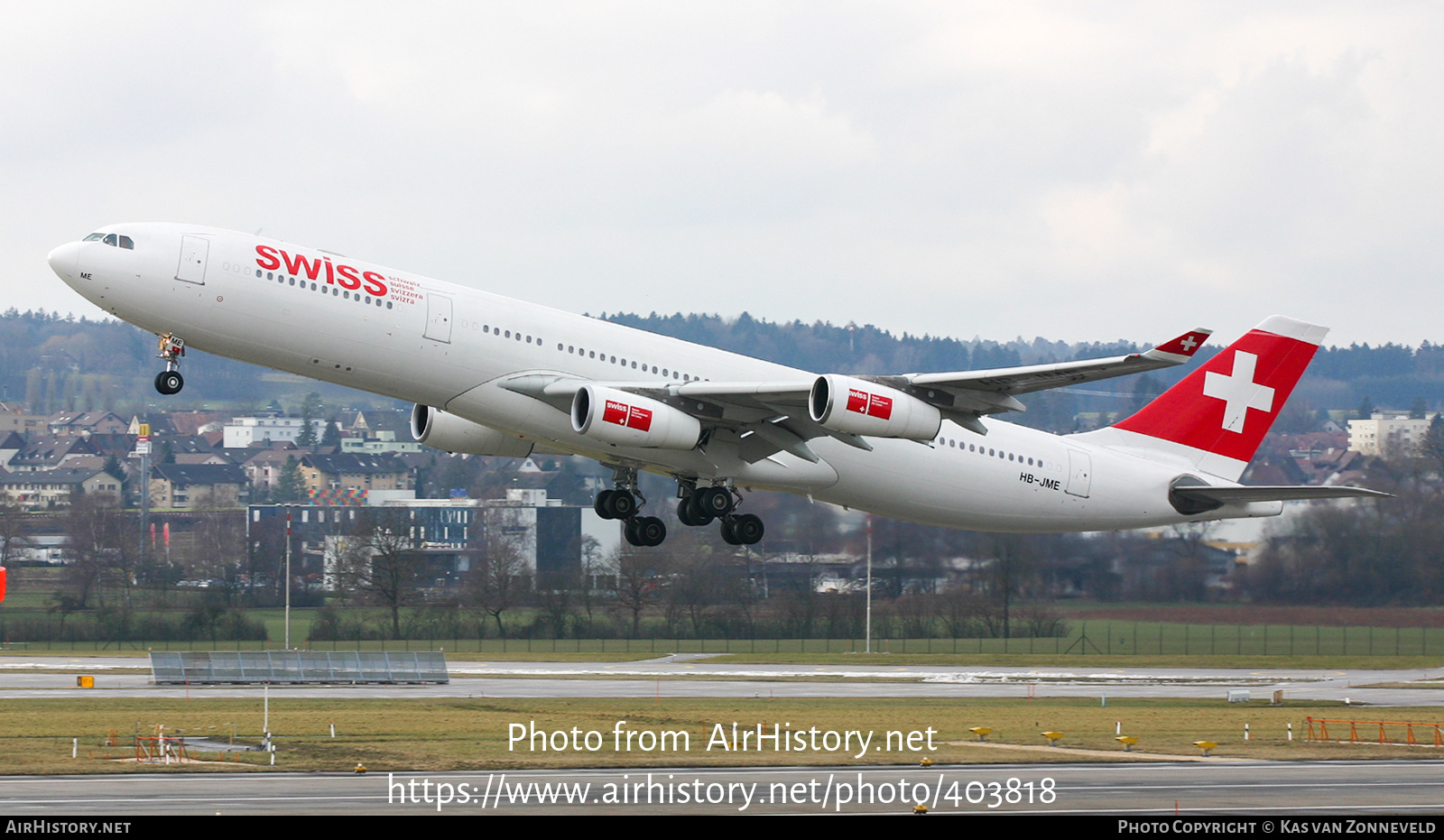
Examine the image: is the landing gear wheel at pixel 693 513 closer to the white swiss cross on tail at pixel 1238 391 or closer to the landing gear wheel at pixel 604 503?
the landing gear wheel at pixel 604 503

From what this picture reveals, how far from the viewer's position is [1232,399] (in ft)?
142

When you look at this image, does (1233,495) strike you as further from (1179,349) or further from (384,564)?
(384,564)

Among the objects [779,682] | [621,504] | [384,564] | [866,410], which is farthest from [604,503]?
→ [384,564]

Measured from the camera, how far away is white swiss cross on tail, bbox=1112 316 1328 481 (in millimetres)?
43031

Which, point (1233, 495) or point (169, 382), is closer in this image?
point (169, 382)

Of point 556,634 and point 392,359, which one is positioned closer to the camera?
point 392,359

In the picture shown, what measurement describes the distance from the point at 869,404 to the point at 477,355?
8.15 m

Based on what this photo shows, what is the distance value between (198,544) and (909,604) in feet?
130

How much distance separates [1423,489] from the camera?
6300 centimetres

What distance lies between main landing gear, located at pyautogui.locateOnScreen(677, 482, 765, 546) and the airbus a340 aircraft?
0.05 meters

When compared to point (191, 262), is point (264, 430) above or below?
above

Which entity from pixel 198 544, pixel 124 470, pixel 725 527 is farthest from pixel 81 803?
pixel 124 470

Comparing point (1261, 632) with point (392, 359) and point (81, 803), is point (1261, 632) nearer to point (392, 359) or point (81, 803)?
point (392, 359)

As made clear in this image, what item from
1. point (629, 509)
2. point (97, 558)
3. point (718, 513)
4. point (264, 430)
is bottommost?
point (97, 558)
